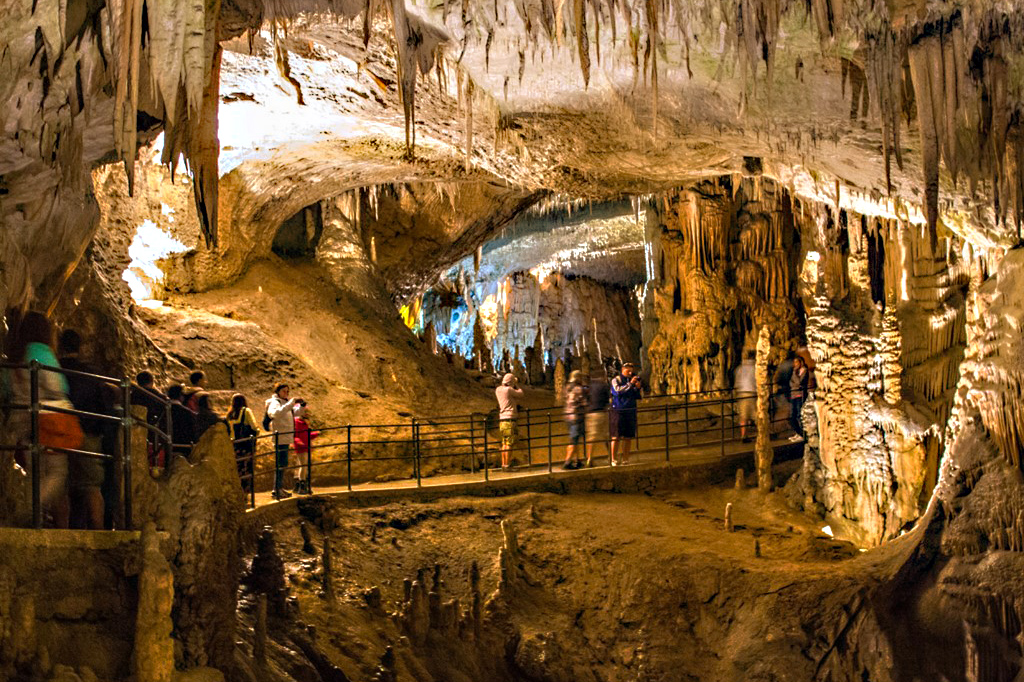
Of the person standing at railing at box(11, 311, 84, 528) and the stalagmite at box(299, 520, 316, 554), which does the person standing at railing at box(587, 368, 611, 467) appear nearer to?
the stalagmite at box(299, 520, 316, 554)

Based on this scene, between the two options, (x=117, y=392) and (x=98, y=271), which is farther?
(x=98, y=271)

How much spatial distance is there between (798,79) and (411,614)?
6.06 meters

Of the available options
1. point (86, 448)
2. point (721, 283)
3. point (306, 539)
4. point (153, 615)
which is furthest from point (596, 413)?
point (153, 615)

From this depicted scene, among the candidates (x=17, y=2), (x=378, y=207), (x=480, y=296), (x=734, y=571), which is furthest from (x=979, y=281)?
(x=480, y=296)

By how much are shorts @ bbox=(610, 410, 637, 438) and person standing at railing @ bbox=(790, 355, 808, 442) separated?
215 centimetres

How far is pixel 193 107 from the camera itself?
8117 millimetres

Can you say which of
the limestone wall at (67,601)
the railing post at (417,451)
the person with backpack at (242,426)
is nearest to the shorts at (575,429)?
the railing post at (417,451)

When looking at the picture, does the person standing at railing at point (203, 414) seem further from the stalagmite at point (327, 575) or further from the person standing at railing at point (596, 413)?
the person standing at railing at point (596, 413)

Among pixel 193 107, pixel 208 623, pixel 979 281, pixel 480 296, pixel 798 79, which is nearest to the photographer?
pixel 208 623

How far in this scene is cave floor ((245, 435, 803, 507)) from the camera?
12547mm

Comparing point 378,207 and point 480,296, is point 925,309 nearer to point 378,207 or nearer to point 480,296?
point 378,207

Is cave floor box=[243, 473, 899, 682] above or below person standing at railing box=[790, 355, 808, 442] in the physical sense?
below

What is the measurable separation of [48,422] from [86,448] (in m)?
0.54

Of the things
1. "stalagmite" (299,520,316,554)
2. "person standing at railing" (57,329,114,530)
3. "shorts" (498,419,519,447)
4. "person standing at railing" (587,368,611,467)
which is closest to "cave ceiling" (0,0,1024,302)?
"person standing at railing" (57,329,114,530)
